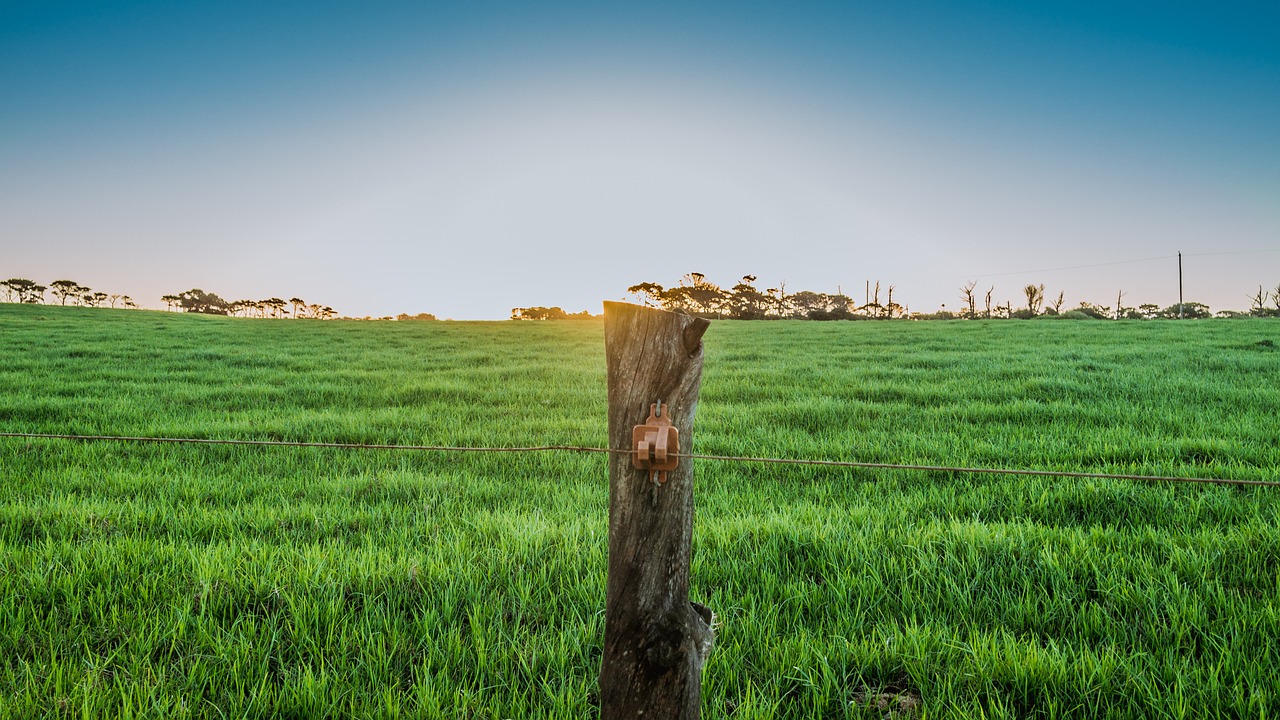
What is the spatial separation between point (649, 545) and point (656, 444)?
335 millimetres

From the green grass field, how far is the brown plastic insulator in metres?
1.15

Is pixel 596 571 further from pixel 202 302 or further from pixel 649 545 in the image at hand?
pixel 202 302

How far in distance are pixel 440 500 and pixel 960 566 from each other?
3572mm

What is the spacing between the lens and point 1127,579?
306 cm

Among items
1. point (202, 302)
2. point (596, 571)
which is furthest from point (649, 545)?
point (202, 302)

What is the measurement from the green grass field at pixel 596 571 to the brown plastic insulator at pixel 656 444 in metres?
1.15

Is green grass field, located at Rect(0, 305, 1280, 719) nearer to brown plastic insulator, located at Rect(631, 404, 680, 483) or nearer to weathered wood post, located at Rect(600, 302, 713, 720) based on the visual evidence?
weathered wood post, located at Rect(600, 302, 713, 720)

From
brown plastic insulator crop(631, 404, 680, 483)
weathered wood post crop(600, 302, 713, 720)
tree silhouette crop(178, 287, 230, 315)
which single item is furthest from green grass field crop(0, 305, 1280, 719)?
tree silhouette crop(178, 287, 230, 315)

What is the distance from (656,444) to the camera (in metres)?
1.71

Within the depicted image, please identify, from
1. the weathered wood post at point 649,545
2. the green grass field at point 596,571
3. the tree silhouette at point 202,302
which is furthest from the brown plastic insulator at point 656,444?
the tree silhouette at point 202,302

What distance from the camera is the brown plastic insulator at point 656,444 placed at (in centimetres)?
171

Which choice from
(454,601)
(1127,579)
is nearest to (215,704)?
(454,601)

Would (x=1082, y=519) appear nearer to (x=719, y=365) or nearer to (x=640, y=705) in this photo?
Answer: (x=640, y=705)

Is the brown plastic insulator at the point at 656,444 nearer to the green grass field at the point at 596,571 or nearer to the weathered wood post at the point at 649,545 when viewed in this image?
the weathered wood post at the point at 649,545
